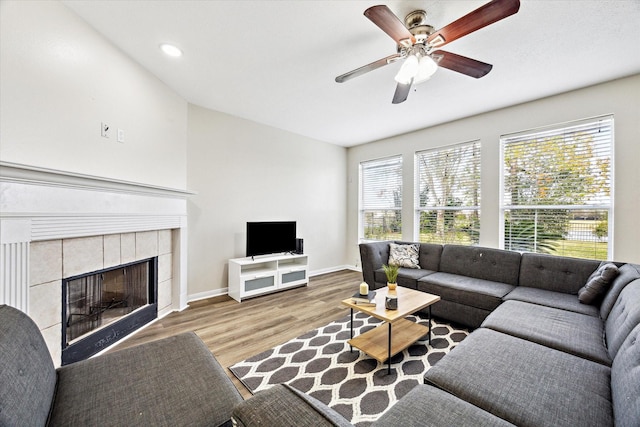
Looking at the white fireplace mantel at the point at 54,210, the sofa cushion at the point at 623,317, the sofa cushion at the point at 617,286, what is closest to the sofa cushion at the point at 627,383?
the sofa cushion at the point at 623,317

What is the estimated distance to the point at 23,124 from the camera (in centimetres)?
155

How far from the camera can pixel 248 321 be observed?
2822 millimetres

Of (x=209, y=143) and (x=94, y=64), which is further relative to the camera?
(x=209, y=143)

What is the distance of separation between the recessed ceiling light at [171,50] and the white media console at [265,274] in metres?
2.42

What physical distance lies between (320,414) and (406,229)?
408cm

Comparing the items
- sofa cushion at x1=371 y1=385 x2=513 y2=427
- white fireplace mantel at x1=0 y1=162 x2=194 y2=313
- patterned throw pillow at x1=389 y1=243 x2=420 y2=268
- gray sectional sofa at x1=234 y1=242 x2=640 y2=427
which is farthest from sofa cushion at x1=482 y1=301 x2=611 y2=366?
white fireplace mantel at x1=0 y1=162 x2=194 y2=313

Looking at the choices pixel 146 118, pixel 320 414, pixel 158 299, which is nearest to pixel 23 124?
pixel 146 118

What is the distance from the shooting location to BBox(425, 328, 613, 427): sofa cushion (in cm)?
101

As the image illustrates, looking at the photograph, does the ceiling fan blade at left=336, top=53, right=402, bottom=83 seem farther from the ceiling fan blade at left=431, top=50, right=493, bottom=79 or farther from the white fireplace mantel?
the white fireplace mantel

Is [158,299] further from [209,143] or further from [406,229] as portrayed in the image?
[406,229]

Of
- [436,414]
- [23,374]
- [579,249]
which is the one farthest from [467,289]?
[23,374]

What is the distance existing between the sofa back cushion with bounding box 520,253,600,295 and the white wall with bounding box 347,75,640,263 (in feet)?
1.88

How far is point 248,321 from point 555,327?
8.75ft

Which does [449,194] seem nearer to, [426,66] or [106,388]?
[426,66]
